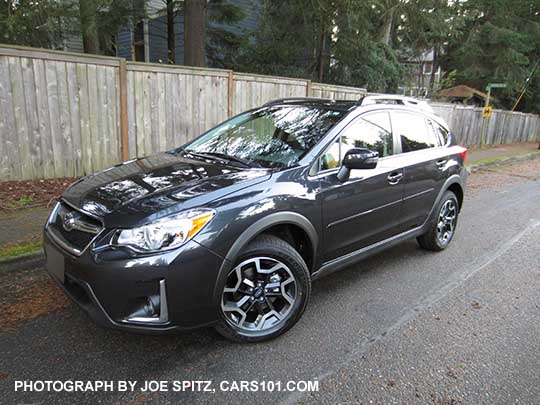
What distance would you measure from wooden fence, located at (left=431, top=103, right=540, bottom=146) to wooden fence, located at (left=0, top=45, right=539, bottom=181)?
30.8 ft

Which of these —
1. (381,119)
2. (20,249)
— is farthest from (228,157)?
(20,249)

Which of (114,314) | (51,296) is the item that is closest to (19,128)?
(51,296)

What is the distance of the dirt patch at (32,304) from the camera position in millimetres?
3010

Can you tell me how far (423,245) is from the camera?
15.5 feet

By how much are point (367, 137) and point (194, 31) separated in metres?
7.31

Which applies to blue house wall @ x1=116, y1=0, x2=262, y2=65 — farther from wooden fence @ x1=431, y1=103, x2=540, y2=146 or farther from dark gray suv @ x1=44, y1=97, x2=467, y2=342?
dark gray suv @ x1=44, y1=97, x2=467, y2=342

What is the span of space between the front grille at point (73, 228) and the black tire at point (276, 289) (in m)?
0.91

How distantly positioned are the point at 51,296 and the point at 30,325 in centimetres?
45

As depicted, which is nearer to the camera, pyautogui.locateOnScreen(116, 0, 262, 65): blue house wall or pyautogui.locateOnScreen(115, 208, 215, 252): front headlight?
pyautogui.locateOnScreen(115, 208, 215, 252): front headlight

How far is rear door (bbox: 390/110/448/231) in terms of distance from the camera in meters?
3.99

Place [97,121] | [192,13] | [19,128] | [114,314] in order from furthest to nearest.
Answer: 1. [192,13]
2. [97,121]
3. [19,128]
4. [114,314]

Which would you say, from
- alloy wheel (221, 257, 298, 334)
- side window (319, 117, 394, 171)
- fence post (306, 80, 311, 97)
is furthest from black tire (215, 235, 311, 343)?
fence post (306, 80, 311, 97)

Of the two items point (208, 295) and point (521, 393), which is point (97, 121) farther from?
point (521, 393)

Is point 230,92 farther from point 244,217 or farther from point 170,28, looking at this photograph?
point 170,28
